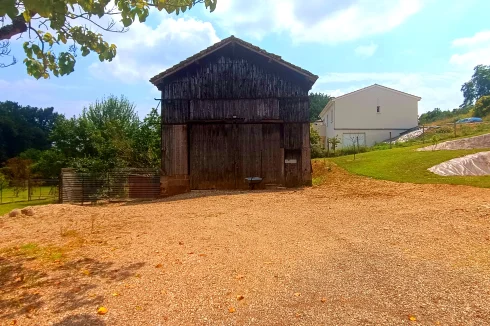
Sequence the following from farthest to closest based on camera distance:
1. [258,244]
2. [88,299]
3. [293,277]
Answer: [258,244]
[293,277]
[88,299]

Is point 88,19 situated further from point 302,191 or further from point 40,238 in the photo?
point 302,191

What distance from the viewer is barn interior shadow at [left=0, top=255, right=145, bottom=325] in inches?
170

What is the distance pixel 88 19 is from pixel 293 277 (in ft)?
17.8

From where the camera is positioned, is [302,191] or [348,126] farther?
[348,126]

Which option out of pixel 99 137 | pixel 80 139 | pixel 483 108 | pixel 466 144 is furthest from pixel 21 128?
pixel 483 108

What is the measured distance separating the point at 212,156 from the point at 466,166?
12.1 meters

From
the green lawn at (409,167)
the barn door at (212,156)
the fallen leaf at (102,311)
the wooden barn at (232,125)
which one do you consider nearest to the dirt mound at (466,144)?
the green lawn at (409,167)


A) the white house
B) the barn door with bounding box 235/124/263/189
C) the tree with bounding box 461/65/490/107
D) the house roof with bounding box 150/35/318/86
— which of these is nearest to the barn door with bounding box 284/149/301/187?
the barn door with bounding box 235/124/263/189

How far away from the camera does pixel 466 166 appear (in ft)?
58.6

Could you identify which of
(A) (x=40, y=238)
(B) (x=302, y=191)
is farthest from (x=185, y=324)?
(B) (x=302, y=191)

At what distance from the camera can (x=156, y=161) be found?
2095 cm

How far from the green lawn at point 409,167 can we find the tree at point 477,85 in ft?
199

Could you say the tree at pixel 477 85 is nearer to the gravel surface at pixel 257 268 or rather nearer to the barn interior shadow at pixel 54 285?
the gravel surface at pixel 257 268

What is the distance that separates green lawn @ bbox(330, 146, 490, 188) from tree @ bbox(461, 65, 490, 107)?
199 ft
